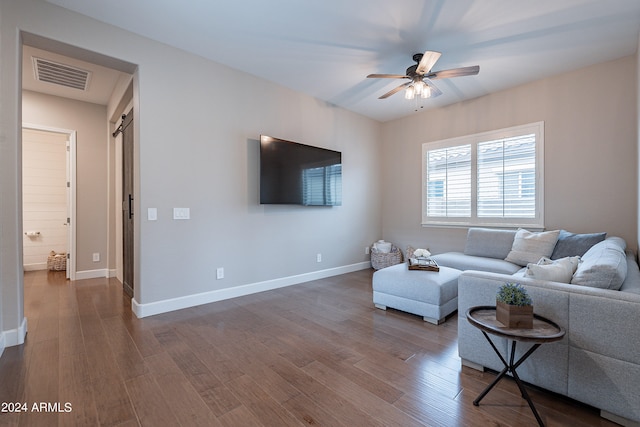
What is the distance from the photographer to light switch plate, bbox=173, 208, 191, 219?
3223 millimetres

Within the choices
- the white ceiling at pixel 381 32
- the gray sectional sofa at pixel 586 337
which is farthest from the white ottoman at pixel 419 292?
the white ceiling at pixel 381 32

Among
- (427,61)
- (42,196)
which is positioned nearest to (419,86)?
(427,61)

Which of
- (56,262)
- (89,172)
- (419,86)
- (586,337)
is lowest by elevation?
(56,262)

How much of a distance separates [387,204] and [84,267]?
5.43m

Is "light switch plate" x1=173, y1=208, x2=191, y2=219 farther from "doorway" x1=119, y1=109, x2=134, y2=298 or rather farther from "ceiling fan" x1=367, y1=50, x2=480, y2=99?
"ceiling fan" x1=367, y1=50, x2=480, y2=99

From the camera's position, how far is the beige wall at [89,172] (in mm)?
4559

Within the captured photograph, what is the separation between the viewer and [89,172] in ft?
15.6

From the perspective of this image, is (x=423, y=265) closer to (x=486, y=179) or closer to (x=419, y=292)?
(x=419, y=292)

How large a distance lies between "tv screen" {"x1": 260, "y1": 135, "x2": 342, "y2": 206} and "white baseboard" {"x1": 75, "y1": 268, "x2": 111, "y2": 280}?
10.8ft

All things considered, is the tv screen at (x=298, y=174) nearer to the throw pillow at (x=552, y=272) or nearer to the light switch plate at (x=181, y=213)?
the light switch plate at (x=181, y=213)

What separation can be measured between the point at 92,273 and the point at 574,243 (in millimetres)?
6902

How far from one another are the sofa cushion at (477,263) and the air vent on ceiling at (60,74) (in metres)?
5.31

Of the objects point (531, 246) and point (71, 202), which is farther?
point (71, 202)

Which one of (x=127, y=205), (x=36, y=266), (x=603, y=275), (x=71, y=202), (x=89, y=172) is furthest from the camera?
(x=36, y=266)
